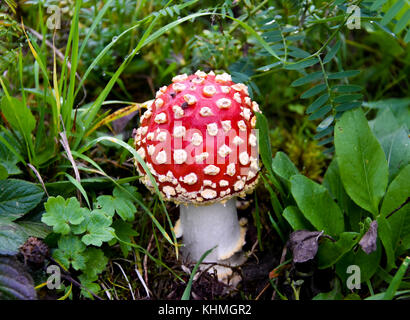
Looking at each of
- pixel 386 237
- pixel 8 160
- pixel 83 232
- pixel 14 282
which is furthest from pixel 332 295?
pixel 8 160

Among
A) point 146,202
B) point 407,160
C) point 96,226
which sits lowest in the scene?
point 146,202

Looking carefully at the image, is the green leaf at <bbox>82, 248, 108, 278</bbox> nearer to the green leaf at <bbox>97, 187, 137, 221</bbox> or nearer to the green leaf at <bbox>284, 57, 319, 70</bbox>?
the green leaf at <bbox>97, 187, 137, 221</bbox>

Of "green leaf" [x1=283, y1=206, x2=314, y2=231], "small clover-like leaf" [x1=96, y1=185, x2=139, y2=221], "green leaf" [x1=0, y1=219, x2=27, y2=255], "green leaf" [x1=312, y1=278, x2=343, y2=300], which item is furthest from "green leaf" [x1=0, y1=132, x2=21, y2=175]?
"green leaf" [x1=312, y1=278, x2=343, y2=300]

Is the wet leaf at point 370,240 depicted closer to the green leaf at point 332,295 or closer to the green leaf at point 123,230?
the green leaf at point 332,295

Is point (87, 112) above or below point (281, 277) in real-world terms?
above

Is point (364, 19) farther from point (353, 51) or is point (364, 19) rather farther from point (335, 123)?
point (353, 51)

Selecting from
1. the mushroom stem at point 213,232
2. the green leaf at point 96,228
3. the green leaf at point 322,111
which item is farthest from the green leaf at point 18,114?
the green leaf at point 322,111

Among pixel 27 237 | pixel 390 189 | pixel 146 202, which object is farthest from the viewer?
pixel 146 202
